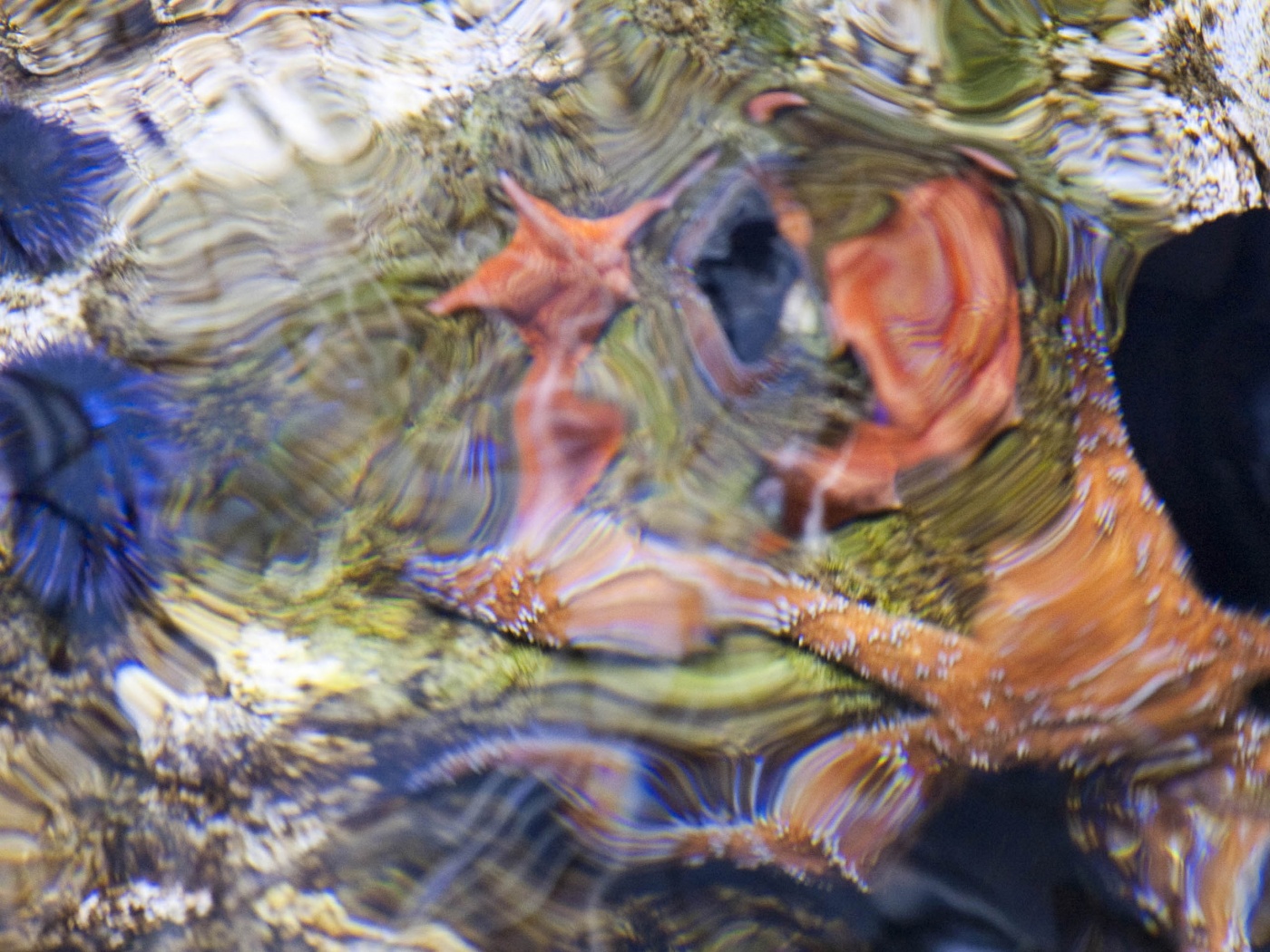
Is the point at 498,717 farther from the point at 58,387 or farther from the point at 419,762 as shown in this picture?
the point at 58,387

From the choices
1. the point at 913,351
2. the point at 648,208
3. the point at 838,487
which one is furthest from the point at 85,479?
the point at 913,351

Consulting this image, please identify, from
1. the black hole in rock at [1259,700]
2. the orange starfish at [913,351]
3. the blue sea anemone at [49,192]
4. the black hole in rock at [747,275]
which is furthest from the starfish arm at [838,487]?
the blue sea anemone at [49,192]

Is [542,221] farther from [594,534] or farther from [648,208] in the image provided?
[594,534]

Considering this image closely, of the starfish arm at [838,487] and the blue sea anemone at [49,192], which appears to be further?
the blue sea anemone at [49,192]

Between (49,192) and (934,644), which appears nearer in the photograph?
(934,644)

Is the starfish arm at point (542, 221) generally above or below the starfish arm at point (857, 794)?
above

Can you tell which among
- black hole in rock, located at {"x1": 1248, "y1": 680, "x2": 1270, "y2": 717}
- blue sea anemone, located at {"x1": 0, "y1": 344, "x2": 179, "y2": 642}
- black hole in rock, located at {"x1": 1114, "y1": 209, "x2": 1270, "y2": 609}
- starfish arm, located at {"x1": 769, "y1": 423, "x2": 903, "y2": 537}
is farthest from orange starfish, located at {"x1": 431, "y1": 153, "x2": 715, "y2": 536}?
black hole in rock, located at {"x1": 1248, "y1": 680, "x2": 1270, "y2": 717}

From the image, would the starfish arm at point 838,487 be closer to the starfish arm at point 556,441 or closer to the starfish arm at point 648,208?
the starfish arm at point 556,441
